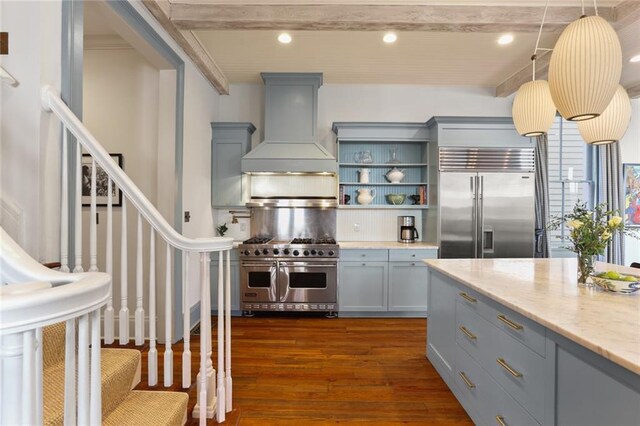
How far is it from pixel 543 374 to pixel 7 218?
2528 millimetres

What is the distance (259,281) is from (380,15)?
3049 mm

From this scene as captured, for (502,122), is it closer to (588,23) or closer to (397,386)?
(588,23)

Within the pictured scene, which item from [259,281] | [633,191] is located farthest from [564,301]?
[633,191]

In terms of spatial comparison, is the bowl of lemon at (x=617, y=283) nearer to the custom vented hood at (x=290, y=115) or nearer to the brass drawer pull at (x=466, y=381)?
the brass drawer pull at (x=466, y=381)

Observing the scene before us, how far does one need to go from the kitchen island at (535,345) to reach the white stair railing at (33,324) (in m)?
1.49

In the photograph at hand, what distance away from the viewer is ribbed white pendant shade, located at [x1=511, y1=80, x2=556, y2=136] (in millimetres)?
2082

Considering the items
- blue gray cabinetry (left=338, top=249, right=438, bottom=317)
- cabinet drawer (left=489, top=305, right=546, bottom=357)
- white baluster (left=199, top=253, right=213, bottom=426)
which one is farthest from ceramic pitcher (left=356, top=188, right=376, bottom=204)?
white baluster (left=199, top=253, right=213, bottom=426)

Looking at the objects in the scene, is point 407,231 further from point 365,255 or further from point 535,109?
point 535,109

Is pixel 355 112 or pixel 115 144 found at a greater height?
pixel 355 112

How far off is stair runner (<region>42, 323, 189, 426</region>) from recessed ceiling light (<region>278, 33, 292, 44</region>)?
2.98 metres

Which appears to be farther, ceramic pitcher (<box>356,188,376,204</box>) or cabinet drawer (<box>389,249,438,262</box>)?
ceramic pitcher (<box>356,188,376,204</box>)

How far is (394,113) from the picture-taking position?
14.8 feet

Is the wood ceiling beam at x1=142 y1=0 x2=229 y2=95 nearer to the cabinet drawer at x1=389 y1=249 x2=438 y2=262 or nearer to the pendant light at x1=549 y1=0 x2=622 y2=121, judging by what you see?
the pendant light at x1=549 y1=0 x2=622 y2=121

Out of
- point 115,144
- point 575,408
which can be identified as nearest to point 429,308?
point 575,408
